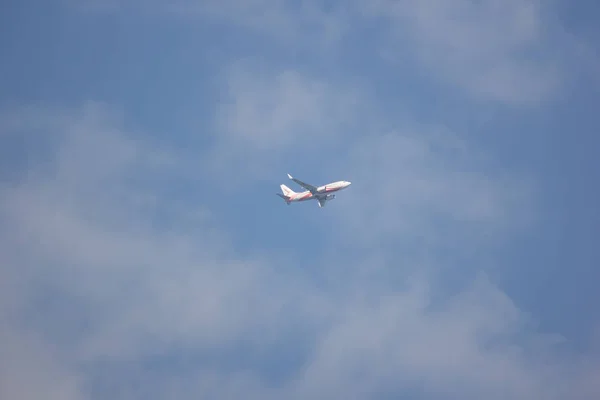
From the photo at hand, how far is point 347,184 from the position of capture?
197 m

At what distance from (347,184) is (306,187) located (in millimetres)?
12708

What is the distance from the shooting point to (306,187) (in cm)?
19400
